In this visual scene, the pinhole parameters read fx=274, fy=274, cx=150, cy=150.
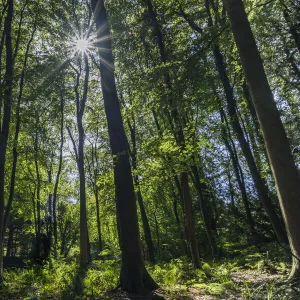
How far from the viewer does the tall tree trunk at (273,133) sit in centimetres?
432

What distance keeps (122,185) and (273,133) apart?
3.38 m

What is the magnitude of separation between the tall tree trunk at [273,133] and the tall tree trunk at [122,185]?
2908 millimetres

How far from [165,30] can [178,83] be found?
5.35 m

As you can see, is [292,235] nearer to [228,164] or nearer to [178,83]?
[178,83]

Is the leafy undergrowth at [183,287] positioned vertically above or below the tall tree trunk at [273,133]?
below

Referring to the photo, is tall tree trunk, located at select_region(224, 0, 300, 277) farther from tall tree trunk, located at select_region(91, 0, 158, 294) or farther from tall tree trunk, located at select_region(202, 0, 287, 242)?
tall tree trunk, located at select_region(202, 0, 287, 242)

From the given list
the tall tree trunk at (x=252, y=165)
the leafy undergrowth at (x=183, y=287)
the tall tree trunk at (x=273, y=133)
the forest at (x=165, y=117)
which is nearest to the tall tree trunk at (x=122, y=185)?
the forest at (x=165, y=117)

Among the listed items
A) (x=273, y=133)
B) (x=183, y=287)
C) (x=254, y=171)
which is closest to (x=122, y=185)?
(x=183, y=287)

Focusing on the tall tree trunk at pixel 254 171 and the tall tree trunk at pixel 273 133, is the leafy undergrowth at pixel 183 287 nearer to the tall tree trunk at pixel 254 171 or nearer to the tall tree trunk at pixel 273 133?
the tall tree trunk at pixel 273 133

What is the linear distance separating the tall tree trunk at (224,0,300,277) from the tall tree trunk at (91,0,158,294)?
9.54 feet

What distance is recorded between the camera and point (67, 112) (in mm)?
17328

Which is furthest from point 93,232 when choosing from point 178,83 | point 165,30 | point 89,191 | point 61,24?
point 178,83

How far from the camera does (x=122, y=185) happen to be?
6.30m

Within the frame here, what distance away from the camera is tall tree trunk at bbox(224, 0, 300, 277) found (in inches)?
170
